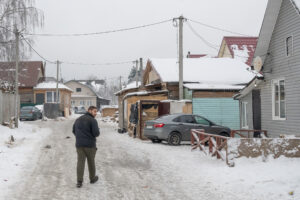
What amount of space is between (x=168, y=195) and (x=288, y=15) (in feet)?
35.5

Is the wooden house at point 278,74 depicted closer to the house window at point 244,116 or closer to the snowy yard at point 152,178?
the house window at point 244,116

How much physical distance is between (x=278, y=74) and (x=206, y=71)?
11192 mm

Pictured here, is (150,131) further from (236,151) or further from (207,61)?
(207,61)

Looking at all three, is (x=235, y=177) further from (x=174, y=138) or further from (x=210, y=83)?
(x=210, y=83)

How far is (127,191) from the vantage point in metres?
7.53

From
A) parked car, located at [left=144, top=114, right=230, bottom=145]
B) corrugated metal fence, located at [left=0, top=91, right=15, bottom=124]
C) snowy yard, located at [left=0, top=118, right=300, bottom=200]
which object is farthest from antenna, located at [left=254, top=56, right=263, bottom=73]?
corrugated metal fence, located at [left=0, top=91, right=15, bottom=124]

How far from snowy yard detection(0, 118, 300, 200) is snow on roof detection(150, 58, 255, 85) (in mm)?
12844

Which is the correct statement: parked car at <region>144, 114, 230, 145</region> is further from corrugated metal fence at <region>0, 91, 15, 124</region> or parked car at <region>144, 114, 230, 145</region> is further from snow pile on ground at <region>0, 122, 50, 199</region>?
corrugated metal fence at <region>0, 91, 15, 124</region>

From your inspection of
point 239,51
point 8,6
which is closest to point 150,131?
point 8,6

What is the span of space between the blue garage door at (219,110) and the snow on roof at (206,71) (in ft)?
7.39

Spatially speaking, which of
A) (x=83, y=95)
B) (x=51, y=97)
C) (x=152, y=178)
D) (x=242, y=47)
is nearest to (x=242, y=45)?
(x=242, y=47)

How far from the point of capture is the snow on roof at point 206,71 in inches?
987

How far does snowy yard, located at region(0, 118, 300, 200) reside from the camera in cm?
723

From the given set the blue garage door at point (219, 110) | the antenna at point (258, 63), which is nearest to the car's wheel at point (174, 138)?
the antenna at point (258, 63)
